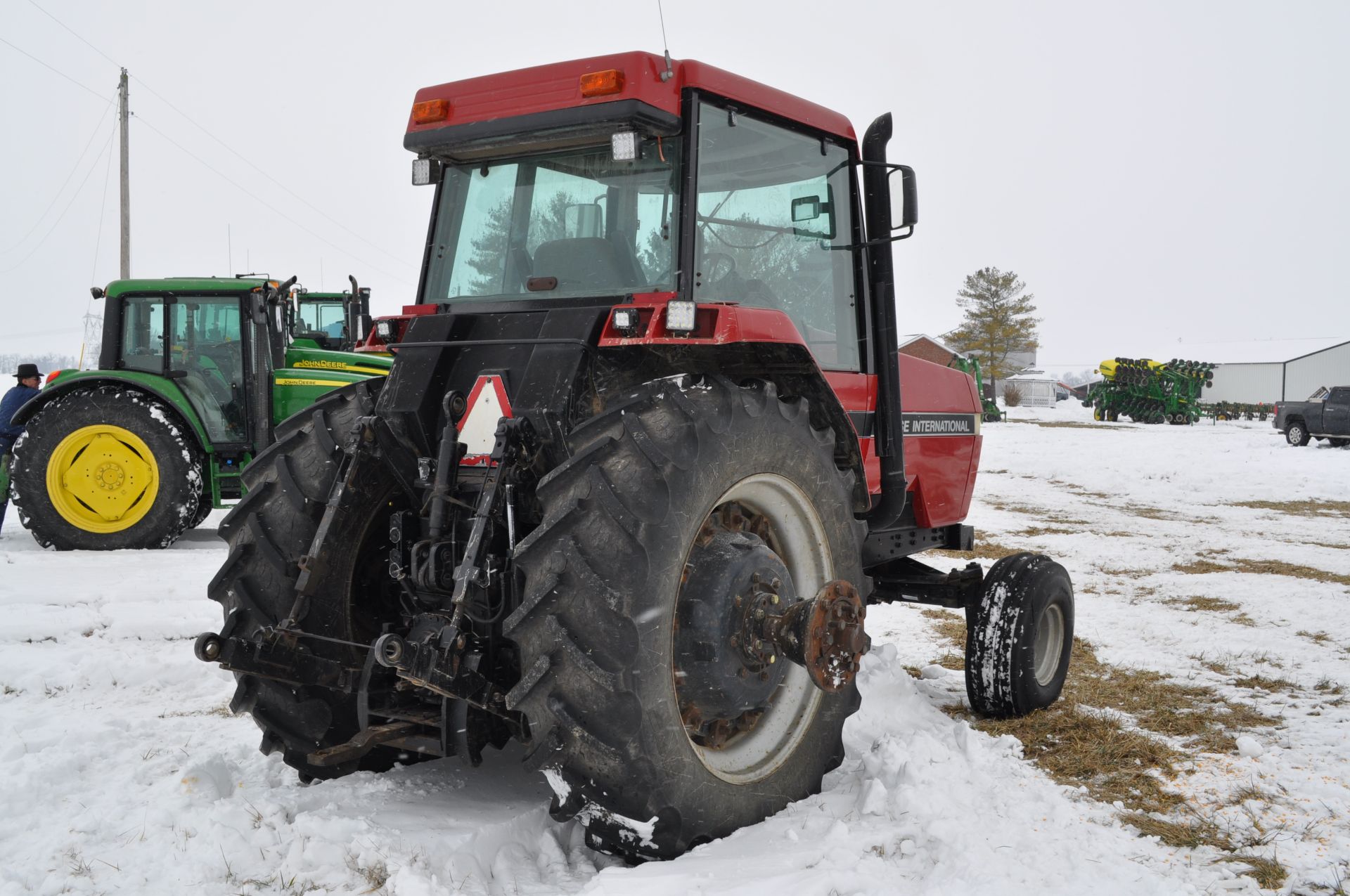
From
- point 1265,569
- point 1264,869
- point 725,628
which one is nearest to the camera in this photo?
point 1264,869

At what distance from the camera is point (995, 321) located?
69.7m

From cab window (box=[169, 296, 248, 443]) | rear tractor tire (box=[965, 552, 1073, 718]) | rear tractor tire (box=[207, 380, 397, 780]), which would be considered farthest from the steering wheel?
cab window (box=[169, 296, 248, 443])

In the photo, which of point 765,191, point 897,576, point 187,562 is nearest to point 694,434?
point 765,191

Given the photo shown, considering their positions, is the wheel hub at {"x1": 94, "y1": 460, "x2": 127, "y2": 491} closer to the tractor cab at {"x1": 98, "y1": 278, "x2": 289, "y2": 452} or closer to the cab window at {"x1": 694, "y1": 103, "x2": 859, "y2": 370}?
the tractor cab at {"x1": 98, "y1": 278, "x2": 289, "y2": 452}

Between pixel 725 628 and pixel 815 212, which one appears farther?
pixel 815 212

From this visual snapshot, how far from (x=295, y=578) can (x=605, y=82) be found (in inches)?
81.4

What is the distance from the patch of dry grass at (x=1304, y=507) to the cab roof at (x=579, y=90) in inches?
512

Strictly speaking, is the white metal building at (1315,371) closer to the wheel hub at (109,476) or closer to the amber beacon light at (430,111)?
the wheel hub at (109,476)

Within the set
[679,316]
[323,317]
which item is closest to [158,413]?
[323,317]

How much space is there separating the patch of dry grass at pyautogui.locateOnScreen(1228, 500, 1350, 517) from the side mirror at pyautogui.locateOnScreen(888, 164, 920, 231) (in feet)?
39.9

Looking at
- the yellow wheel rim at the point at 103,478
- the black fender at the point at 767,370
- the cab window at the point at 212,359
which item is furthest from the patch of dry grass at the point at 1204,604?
the yellow wheel rim at the point at 103,478

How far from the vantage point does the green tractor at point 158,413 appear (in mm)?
10234

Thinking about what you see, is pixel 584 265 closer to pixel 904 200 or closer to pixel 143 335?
pixel 904 200

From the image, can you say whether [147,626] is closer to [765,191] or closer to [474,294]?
[474,294]
